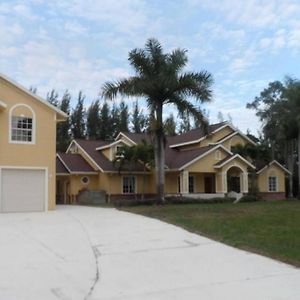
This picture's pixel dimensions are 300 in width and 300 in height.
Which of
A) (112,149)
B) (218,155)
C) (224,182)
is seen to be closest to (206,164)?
(218,155)

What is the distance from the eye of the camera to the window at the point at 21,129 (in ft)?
79.2

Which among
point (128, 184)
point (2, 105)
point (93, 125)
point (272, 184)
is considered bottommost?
point (272, 184)

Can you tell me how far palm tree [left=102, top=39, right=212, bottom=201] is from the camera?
26750mm

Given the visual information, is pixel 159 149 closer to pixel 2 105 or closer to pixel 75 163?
pixel 2 105

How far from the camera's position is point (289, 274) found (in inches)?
366

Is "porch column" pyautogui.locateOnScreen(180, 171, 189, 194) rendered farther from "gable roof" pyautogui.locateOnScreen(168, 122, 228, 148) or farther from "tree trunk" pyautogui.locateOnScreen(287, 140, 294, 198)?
"tree trunk" pyautogui.locateOnScreen(287, 140, 294, 198)

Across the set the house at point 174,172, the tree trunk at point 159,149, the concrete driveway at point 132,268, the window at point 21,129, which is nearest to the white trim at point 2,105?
the window at point 21,129

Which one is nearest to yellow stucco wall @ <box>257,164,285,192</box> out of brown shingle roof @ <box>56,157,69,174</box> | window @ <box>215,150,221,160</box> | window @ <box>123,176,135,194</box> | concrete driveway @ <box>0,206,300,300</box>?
window @ <box>215,150,221,160</box>

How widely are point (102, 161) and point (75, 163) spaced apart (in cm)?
213

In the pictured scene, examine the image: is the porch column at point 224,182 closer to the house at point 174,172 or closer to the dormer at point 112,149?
the house at point 174,172

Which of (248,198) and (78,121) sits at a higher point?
(78,121)

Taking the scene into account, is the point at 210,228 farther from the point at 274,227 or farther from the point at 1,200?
the point at 1,200

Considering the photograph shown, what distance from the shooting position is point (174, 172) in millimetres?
36406

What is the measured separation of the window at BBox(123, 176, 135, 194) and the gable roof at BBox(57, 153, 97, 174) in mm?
2578
